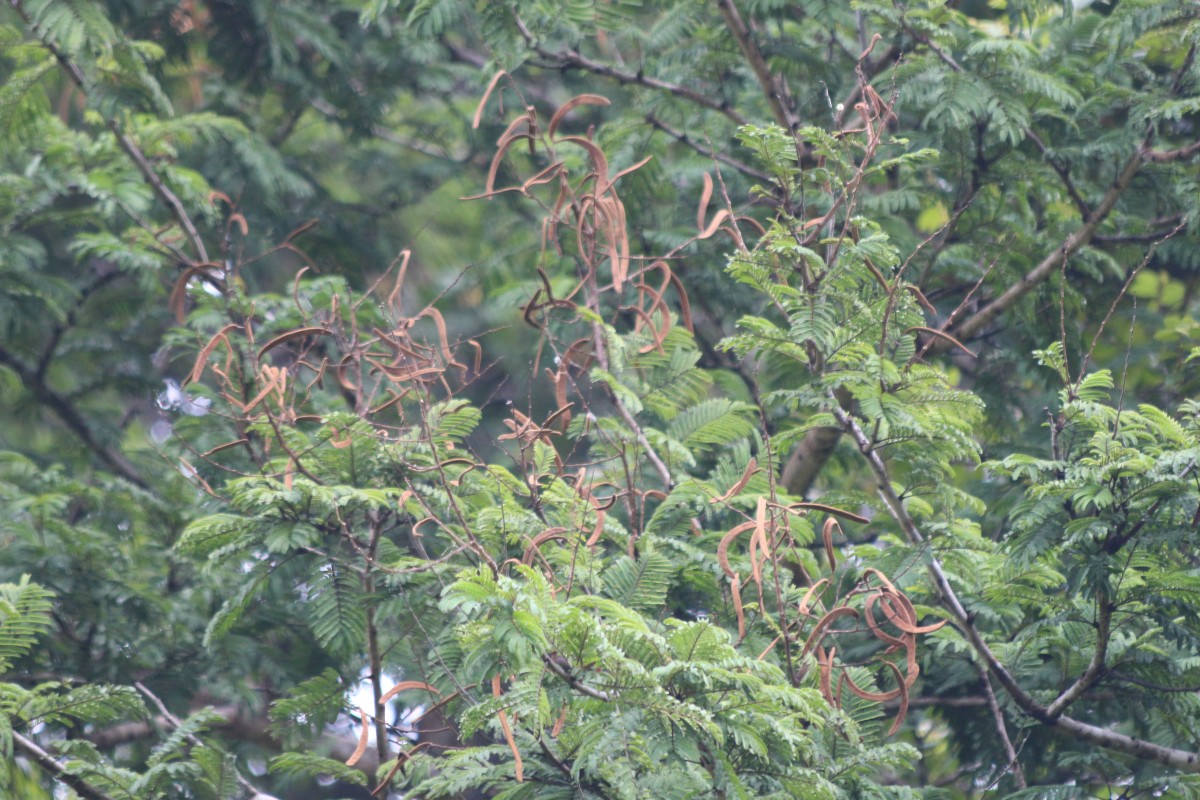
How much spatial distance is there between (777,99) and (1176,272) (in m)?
1.93

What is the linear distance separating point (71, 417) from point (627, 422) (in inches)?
96.6

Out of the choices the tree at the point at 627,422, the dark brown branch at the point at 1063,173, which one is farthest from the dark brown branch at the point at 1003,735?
the dark brown branch at the point at 1063,173

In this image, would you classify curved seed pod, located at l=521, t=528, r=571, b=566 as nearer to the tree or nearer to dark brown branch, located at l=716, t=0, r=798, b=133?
the tree

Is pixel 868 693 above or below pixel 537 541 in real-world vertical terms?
below

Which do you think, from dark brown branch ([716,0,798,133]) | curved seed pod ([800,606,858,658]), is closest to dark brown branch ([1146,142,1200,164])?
dark brown branch ([716,0,798,133])

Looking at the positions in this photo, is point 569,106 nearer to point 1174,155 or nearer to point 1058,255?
point 1058,255

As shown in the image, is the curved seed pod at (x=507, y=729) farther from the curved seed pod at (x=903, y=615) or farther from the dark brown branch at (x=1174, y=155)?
the dark brown branch at (x=1174, y=155)

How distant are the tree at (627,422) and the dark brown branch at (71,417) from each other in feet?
0.07

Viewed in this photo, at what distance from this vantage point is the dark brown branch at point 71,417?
4355mm

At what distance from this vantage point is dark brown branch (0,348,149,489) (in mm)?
4355

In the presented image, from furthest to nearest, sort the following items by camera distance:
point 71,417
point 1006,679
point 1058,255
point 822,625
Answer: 1. point 71,417
2. point 1058,255
3. point 1006,679
4. point 822,625

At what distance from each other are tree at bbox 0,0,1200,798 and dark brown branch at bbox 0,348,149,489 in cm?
2

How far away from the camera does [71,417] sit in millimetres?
4453

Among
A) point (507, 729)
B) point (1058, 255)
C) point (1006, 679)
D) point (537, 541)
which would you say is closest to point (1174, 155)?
point (1058, 255)
